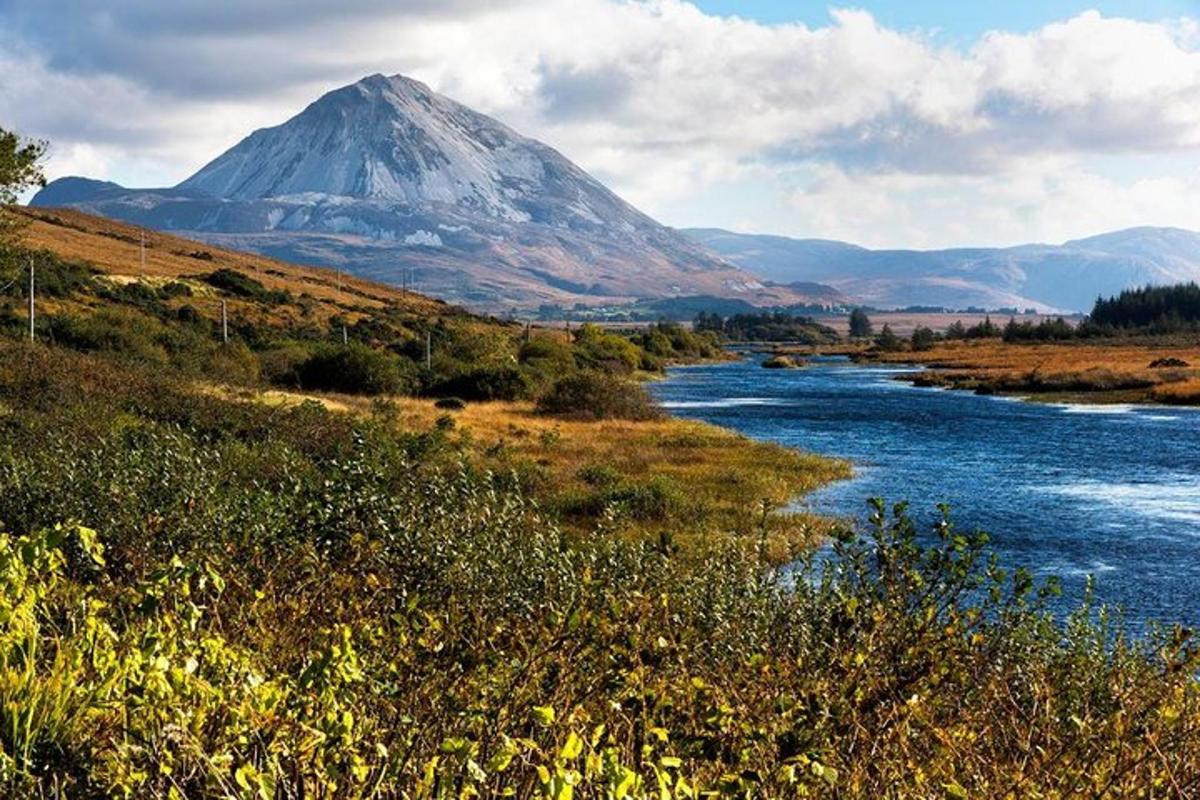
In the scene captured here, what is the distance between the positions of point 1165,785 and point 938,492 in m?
31.4

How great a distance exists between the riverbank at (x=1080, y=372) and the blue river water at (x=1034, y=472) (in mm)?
5222

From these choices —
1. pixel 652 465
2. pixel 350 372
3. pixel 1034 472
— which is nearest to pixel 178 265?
pixel 350 372

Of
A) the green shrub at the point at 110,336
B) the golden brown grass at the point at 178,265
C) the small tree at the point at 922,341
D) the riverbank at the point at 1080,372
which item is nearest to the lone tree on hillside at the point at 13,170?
the green shrub at the point at 110,336

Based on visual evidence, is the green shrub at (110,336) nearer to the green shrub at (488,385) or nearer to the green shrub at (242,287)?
the green shrub at (488,385)

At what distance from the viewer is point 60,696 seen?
559 centimetres

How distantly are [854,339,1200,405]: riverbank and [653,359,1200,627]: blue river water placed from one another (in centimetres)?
522

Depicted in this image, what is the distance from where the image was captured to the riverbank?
76.3 m

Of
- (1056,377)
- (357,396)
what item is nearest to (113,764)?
(357,396)

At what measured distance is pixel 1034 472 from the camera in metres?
41.2

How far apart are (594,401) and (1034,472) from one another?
25.5 m

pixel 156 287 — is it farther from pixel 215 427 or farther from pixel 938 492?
pixel 938 492

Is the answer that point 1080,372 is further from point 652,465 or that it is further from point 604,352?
point 652,465

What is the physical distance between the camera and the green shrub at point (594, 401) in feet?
192

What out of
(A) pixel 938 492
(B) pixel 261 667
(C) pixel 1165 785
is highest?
(B) pixel 261 667
